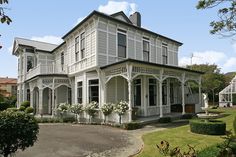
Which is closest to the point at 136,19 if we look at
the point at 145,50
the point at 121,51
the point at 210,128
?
the point at 145,50

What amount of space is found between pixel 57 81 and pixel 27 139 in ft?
56.2

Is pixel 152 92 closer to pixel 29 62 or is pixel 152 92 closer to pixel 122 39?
pixel 122 39

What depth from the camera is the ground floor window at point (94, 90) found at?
1984cm

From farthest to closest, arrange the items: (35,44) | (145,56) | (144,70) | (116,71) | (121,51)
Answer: (35,44) → (145,56) → (121,51) → (116,71) → (144,70)

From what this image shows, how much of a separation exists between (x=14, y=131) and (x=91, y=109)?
11966mm

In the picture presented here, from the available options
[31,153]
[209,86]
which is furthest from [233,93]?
[31,153]

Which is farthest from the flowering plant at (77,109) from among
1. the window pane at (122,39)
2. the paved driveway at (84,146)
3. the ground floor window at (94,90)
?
the paved driveway at (84,146)

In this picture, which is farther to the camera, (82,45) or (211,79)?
(211,79)

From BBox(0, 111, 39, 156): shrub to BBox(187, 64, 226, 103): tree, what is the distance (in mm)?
44312

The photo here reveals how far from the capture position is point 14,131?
272 inches

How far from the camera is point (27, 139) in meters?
7.16

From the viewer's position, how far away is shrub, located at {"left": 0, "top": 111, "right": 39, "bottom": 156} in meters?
6.85

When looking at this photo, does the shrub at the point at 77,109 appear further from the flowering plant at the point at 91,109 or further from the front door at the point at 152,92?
the front door at the point at 152,92

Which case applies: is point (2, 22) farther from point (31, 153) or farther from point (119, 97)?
point (119, 97)
